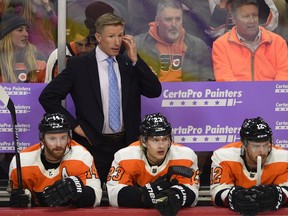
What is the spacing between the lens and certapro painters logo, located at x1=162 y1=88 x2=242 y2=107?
540cm

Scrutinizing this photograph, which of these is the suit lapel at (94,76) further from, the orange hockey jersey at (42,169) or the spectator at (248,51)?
the spectator at (248,51)

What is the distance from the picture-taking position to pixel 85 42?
5367 millimetres

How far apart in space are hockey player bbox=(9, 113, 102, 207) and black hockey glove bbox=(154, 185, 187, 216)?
44cm

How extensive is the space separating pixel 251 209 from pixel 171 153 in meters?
0.84

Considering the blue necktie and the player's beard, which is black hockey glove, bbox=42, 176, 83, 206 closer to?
the player's beard

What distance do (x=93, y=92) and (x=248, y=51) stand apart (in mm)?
1059

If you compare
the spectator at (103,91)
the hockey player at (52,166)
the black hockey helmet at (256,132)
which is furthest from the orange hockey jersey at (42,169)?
the black hockey helmet at (256,132)

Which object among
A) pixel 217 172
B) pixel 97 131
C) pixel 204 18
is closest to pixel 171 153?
pixel 217 172

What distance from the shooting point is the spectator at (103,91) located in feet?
16.8

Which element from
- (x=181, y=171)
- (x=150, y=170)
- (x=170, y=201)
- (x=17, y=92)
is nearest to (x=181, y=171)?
(x=181, y=171)

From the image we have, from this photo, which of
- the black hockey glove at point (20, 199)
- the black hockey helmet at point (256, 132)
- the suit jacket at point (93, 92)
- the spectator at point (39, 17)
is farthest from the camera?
the spectator at point (39, 17)

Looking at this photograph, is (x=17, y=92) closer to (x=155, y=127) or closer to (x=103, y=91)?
A: (x=103, y=91)

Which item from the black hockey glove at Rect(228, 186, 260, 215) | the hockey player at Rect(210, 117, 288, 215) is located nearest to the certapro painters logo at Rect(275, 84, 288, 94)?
the hockey player at Rect(210, 117, 288, 215)

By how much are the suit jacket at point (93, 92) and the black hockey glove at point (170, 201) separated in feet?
3.29
